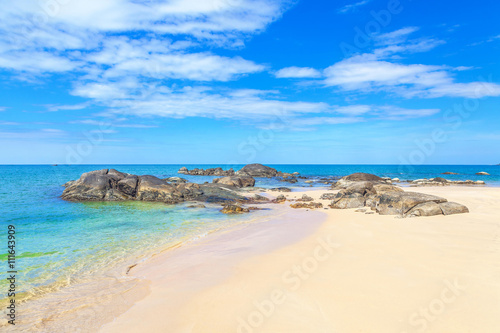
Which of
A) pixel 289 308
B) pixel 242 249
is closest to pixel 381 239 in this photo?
Answer: pixel 242 249

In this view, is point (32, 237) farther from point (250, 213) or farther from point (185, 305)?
point (250, 213)

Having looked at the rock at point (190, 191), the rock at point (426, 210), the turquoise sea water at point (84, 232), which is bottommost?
the turquoise sea water at point (84, 232)

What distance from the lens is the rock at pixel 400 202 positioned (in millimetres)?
13744

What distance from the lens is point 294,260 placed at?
7.53 metres

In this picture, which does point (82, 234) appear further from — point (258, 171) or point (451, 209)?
point (258, 171)

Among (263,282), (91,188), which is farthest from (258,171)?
(263,282)

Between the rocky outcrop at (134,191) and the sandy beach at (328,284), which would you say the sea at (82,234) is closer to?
the sandy beach at (328,284)

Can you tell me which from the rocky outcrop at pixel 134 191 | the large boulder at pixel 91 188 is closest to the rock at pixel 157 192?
the rocky outcrop at pixel 134 191

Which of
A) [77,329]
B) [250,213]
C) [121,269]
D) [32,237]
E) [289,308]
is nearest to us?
[77,329]

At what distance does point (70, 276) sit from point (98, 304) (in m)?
2.30

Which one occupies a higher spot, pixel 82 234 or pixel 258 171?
pixel 258 171

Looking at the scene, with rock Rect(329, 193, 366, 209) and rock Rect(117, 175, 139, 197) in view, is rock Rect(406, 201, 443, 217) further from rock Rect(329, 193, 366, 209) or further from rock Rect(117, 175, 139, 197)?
rock Rect(117, 175, 139, 197)

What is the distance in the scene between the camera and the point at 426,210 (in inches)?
507

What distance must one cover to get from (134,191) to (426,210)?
21.5m
